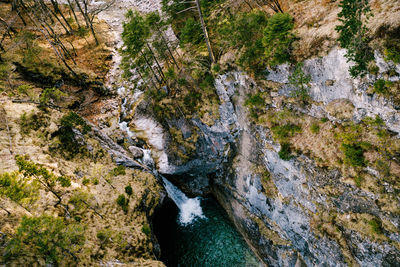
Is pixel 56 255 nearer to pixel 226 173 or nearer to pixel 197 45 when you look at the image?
pixel 226 173

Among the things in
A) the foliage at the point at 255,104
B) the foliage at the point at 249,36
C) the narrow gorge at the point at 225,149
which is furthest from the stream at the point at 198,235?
the foliage at the point at 249,36

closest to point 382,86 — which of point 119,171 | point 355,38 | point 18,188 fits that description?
point 355,38

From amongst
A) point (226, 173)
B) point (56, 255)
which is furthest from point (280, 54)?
point (56, 255)

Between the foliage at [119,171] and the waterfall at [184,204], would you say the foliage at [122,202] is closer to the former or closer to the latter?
the foliage at [119,171]

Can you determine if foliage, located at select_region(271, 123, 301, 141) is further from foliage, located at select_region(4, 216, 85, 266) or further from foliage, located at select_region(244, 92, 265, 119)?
foliage, located at select_region(4, 216, 85, 266)

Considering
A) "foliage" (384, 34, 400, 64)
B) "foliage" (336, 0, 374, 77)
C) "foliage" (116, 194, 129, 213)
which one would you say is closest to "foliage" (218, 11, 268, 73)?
"foliage" (336, 0, 374, 77)

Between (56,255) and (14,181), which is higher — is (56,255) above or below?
below
